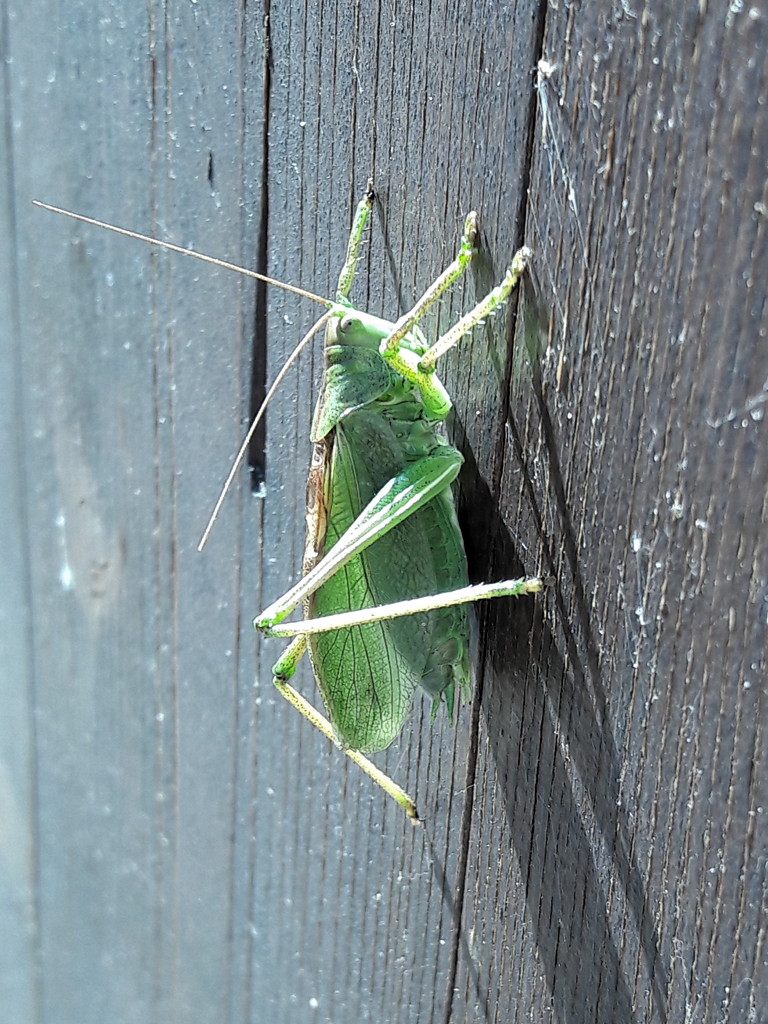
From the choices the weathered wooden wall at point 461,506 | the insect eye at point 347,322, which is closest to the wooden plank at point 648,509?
the weathered wooden wall at point 461,506

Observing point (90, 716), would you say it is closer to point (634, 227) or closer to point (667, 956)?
point (667, 956)

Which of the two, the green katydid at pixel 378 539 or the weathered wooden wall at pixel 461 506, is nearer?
the weathered wooden wall at pixel 461 506

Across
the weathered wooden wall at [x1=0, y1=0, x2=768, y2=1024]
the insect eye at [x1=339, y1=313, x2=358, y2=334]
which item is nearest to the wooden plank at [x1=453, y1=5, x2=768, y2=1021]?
the weathered wooden wall at [x1=0, y1=0, x2=768, y2=1024]

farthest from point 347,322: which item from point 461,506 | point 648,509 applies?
point 648,509

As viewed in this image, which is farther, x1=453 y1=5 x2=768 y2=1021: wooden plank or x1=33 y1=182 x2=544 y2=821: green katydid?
x1=33 y1=182 x2=544 y2=821: green katydid

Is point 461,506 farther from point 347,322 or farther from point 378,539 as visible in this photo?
point 347,322

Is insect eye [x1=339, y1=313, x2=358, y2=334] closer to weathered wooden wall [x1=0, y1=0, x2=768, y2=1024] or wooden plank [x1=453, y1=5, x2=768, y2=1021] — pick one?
weathered wooden wall [x1=0, y1=0, x2=768, y2=1024]

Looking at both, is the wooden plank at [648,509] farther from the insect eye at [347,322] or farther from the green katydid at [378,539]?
the insect eye at [347,322]

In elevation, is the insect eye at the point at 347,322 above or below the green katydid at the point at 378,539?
above
